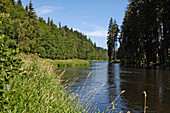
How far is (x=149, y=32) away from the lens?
3381 centimetres

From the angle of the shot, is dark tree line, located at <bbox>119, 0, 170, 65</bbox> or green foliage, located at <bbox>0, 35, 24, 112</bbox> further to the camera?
dark tree line, located at <bbox>119, 0, 170, 65</bbox>

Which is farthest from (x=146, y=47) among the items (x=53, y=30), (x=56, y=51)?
(x=53, y=30)

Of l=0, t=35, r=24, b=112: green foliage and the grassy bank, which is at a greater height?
l=0, t=35, r=24, b=112: green foliage

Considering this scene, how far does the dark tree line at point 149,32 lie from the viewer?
1152 inches

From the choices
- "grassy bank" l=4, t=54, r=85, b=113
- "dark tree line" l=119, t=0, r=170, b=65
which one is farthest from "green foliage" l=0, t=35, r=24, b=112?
"dark tree line" l=119, t=0, r=170, b=65

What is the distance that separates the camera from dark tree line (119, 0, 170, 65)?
29.2 m

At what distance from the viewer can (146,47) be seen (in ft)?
120

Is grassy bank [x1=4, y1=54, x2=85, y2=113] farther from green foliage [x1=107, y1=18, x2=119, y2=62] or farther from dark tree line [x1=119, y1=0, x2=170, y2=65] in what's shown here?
green foliage [x1=107, y1=18, x2=119, y2=62]

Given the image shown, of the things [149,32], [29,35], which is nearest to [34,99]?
[149,32]

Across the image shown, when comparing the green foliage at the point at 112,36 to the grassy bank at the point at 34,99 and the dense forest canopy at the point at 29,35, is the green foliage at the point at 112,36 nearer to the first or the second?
the dense forest canopy at the point at 29,35

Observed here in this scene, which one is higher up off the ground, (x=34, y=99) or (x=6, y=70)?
(x=6, y=70)

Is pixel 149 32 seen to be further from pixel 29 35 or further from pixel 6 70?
pixel 6 70

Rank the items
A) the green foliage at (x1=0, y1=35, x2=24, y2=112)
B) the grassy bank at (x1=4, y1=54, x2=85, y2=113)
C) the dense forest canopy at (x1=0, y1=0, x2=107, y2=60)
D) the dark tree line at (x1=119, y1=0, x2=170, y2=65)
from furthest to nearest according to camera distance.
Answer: the dense forest canopy at (x1=0, y1=0, x2=107, y2=60) < the dark tree line at (x1=119, y1=0, x2=170, y2=65) < the grassy bank at (x1=4, y1=54, x2=85, y2=113) < the green foliage at (x1=0, y1=35, x2=24, y2=112)

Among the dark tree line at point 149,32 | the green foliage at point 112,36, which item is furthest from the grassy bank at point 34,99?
the green foliage at point 112,36
